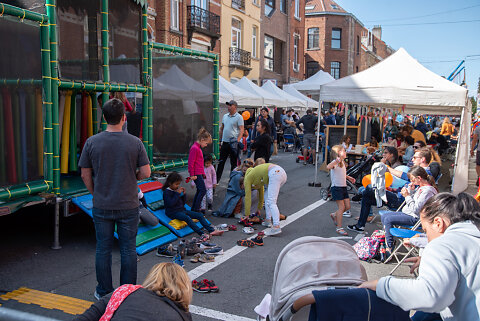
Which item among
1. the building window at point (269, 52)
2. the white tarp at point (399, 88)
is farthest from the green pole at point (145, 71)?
the building window at point (269, 52)

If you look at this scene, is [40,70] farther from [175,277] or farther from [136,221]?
[175,277]

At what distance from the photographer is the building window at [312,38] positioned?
46391mm

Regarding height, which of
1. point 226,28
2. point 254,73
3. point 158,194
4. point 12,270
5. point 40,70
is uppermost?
point 226,28

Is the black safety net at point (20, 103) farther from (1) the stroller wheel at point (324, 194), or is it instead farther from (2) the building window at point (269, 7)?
(2) the building window at point (269, 7)

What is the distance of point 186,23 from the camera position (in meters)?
22.0

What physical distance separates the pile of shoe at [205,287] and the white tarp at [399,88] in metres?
6.41

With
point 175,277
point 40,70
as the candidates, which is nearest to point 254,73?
point 40,70

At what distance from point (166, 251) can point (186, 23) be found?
18176mm

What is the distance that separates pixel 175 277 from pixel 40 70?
404cm

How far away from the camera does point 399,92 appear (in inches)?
382

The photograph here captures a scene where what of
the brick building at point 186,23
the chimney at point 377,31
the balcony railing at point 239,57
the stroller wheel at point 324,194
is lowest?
the stroller wheel at point 324,194

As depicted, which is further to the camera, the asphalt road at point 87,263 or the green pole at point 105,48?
the green pole at point 105,48

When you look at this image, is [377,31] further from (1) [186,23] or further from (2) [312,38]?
(1) [186,23]

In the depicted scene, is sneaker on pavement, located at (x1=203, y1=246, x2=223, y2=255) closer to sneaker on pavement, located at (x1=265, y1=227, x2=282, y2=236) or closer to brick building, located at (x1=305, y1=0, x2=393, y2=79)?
sneaker on pavement, located at (x1=265, y1=227, x2=282, y2=236)
